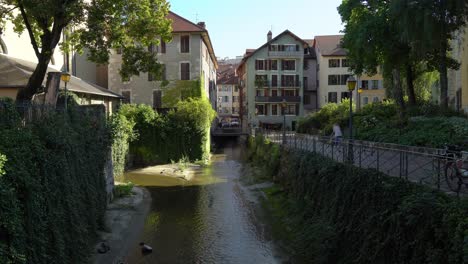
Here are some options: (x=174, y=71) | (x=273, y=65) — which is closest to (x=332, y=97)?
(x=273, y=65)

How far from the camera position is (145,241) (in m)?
17.9

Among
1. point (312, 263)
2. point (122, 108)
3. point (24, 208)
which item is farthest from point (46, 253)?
point (122, 108)

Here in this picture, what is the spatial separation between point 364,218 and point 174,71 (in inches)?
1410

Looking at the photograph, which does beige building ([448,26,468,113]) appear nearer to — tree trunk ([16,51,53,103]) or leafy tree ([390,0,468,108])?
leafy tree ([390,0,468,108])

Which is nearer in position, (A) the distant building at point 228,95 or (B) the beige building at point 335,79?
(B) the beige building at point 335,79

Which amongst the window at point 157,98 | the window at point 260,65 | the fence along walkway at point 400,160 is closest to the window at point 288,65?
the window at point 260,65

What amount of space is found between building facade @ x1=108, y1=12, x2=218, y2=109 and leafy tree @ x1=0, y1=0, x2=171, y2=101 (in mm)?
22722

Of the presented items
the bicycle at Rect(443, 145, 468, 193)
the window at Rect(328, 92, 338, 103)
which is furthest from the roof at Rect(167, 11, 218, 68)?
the bicycle at Rect(443, 145, 468, 193)

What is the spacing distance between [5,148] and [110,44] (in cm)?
1265

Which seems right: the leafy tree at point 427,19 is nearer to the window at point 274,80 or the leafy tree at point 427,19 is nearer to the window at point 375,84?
the window at point 375,84

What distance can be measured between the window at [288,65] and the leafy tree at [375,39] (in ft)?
122

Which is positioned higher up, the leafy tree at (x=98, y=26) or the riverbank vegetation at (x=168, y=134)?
the leafy tree at (x=98, y=26)

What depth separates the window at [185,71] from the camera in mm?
45500

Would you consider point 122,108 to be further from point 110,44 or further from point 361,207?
point 361,207
